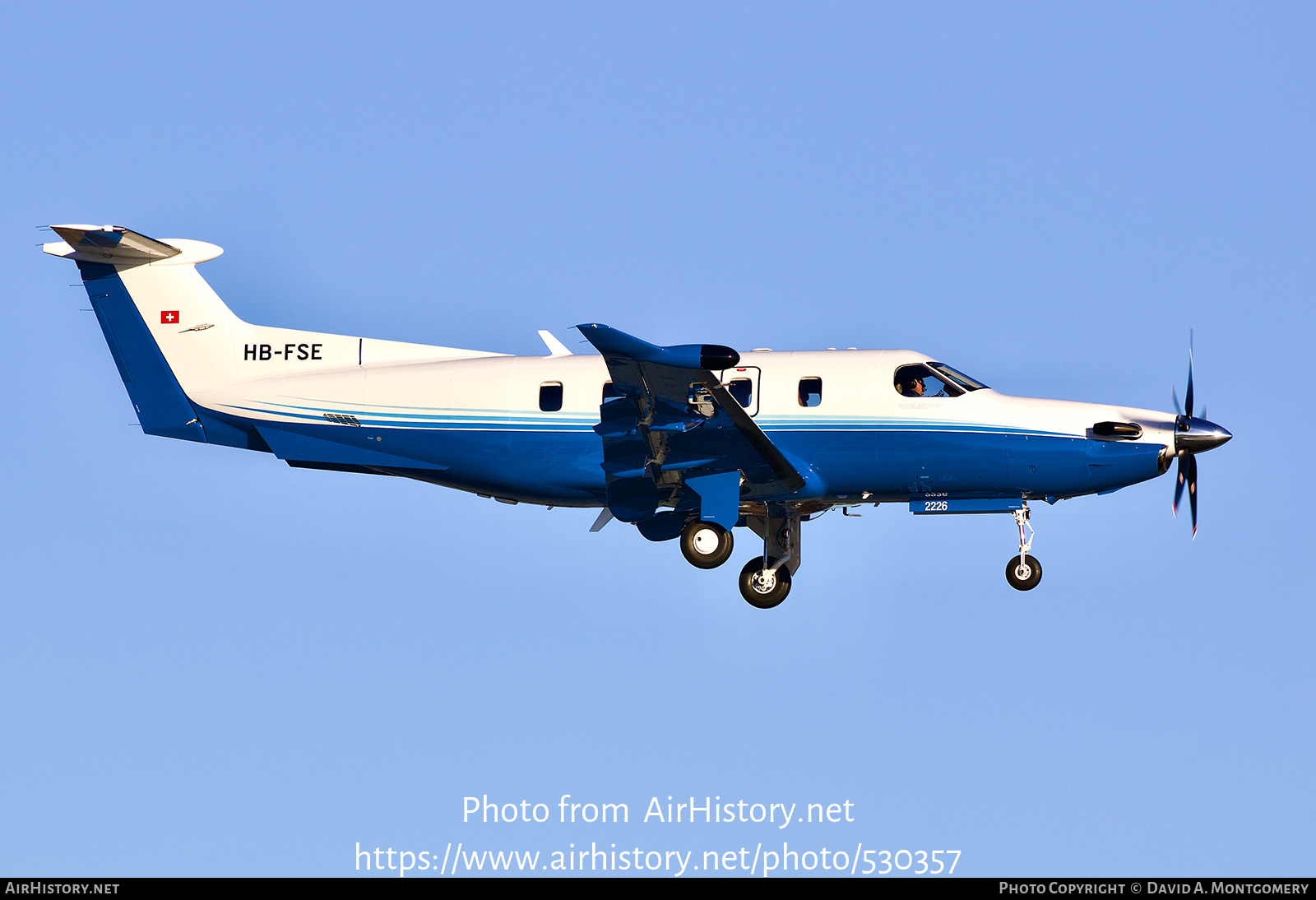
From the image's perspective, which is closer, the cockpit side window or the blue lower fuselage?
the blue lower fuselage

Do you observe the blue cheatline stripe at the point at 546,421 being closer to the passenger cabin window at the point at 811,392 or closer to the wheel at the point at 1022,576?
the passenger cabin window at the point at 811,392

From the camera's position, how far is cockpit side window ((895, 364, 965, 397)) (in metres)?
21.3

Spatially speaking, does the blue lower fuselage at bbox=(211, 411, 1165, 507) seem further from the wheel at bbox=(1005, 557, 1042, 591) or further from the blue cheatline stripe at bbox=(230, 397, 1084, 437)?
the wheel at bbox=(1005, 557, 1042, 591)

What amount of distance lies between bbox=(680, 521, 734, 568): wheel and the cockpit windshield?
3.63m

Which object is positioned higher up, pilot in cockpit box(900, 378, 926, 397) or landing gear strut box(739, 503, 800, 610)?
pilot in cockpit box(900, 378, 926, 397)

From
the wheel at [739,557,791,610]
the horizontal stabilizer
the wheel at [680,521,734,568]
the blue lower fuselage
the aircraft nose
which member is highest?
the horizontal stabilizer

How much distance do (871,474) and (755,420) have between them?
1.75 meters

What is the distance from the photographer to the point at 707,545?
2152cm

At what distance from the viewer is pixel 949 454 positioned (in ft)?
69.5

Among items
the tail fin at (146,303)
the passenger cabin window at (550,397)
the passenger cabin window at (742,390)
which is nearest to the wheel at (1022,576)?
the passenger cabin window at (742,390)

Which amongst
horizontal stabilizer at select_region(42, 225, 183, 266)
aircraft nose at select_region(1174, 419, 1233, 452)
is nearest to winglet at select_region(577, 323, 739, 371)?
aircraft nose at select_region(1174, 419, 1233, 452)

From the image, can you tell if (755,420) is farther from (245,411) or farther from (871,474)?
(245,411)

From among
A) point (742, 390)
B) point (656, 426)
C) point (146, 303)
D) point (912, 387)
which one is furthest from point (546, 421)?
point (146, 303)

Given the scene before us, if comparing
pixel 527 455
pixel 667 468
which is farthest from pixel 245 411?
pixel 667 468
